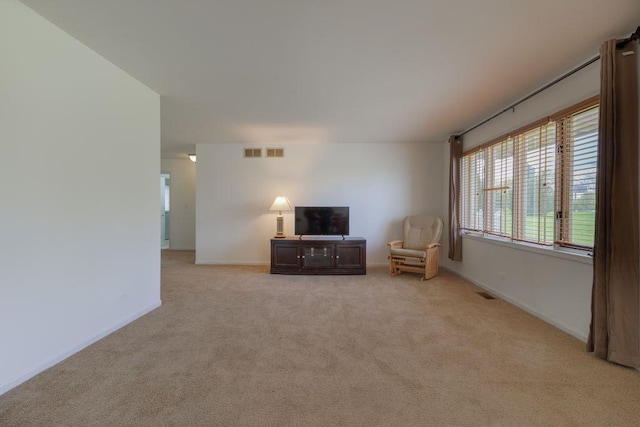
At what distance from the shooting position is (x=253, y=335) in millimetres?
2568

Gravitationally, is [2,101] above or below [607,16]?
below

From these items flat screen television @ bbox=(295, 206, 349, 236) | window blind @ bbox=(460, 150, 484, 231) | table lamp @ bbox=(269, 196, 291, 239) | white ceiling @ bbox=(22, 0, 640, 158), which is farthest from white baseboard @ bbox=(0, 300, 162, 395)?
window blind @ bbox=(460, 150, 484, 231)

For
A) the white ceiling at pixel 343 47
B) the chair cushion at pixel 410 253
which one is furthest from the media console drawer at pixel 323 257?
the white ceiling at pixel 343 47

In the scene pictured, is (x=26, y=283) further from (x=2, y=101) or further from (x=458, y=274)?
(x=458, y=274)

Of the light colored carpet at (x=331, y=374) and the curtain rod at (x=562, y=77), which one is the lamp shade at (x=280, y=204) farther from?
the curtain rod at (x=562, y=77)

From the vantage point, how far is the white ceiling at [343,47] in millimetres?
1835

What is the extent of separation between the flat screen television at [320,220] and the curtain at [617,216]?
11.6 feet

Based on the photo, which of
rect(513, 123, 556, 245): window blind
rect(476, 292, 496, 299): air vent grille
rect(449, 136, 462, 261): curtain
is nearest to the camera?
rect(513, 123, 556, 245): window blind

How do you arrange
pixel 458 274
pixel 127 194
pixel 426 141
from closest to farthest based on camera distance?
pixel 127 194
pixel 458 274
pixel 426 141

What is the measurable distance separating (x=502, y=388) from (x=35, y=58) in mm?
3901

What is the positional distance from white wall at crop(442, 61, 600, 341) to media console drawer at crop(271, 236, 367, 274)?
1887 millimetres

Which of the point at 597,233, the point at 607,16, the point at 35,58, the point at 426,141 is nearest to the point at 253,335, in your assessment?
the point at 35,58

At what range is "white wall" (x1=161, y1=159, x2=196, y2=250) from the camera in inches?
287

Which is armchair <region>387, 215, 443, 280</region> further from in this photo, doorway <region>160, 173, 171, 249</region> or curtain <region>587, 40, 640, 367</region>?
doorway <region>160, 173, 171, 249</region>
